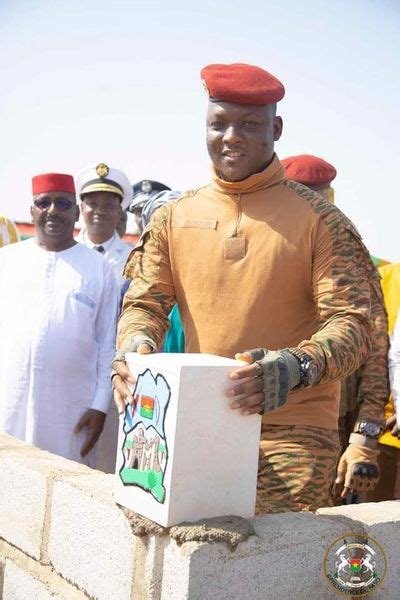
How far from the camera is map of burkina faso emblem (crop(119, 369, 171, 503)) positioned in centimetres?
236

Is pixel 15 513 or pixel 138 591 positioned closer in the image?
pixel 138 591

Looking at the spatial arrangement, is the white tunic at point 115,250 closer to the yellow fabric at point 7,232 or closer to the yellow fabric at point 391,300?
the yellow fabric at point 7,232

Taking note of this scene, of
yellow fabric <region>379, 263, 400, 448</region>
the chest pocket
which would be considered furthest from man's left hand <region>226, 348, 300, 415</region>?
yellow fabric <region>379, 263, 400, 448</region>

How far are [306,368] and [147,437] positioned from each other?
486mm

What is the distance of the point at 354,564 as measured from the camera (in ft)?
8.76

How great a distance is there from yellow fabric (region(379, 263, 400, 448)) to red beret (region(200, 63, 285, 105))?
1.74 meters

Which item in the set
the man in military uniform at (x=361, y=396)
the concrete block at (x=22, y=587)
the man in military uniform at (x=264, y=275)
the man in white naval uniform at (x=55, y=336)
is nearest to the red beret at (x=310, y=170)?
the man in military uniform at (x=361, y=396)

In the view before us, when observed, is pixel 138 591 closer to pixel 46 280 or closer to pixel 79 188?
pixel 46 280

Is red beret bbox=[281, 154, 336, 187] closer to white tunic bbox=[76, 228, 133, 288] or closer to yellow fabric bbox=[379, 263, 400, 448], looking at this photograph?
yellow fabric bbox=[379, 263, 400, 448]

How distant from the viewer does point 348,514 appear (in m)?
2.79

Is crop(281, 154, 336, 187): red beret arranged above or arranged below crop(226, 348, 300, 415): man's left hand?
above

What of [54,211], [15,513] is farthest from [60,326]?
[15,513]

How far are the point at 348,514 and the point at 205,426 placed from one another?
2.33 feet

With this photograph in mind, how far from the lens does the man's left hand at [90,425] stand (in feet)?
15.5
